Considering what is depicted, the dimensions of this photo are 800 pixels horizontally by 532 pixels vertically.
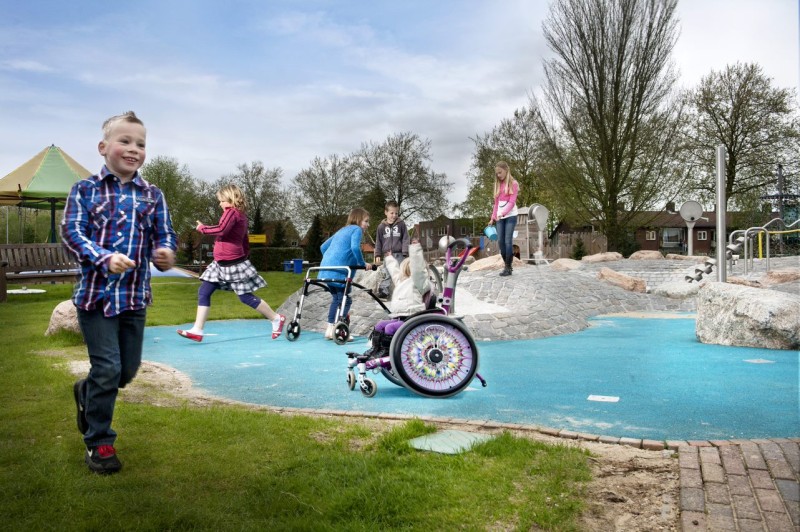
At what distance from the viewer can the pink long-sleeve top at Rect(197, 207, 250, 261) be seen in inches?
275

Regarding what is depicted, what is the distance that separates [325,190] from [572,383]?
3396cm

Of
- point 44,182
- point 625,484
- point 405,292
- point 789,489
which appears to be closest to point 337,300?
point 405,292

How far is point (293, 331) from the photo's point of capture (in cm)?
860

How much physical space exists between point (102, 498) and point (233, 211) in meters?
4.41

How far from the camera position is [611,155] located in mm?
25000

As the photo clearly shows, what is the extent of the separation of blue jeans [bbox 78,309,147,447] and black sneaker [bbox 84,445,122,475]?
0.03m

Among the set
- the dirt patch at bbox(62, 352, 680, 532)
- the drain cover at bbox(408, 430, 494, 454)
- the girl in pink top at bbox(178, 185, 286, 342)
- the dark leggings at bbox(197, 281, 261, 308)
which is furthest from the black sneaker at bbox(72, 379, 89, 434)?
the dark leggings at bbox(197, 281, 261, 308)

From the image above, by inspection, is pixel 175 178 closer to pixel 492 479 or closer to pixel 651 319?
pixel 651 319

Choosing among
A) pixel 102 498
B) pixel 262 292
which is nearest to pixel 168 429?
pixel 102 498

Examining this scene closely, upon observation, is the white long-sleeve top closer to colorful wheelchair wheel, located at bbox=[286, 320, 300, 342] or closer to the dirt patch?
the dirt patch

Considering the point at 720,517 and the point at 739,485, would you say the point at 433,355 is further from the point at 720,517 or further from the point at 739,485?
the point at 720,517

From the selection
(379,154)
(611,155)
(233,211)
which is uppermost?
(379,154)

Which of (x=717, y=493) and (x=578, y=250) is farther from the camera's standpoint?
(x=578, y=250)

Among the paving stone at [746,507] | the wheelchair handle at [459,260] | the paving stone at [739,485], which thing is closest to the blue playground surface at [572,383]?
the paving stone at [739,485]
